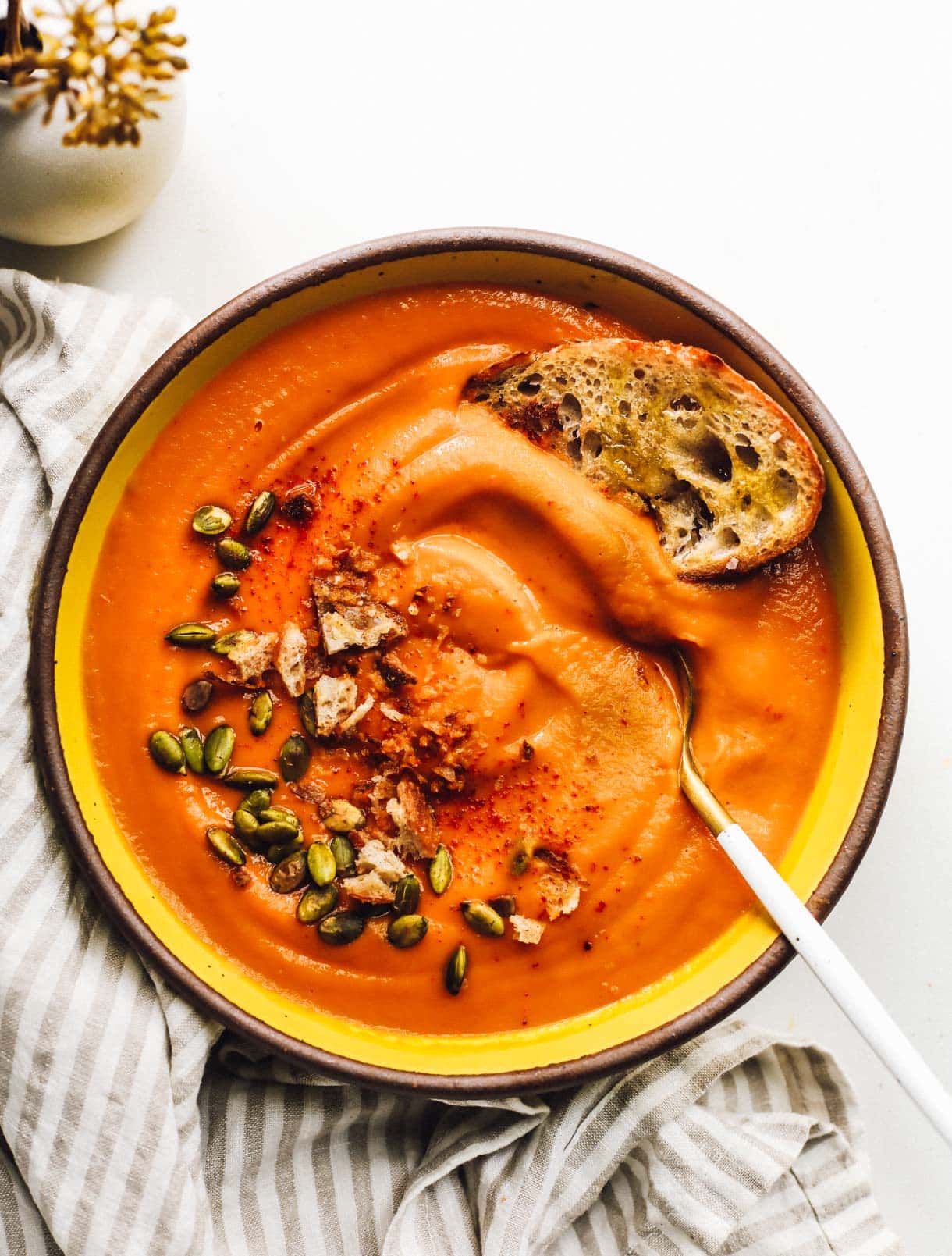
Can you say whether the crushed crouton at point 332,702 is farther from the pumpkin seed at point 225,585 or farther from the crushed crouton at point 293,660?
the pumpkin seed at point 225,585

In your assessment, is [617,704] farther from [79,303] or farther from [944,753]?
[79,303]

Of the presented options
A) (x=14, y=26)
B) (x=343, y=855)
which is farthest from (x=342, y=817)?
(x=14, y=26)

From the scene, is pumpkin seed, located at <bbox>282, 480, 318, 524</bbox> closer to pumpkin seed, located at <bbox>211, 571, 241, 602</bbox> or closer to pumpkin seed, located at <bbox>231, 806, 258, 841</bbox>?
pumpkin seed, located at <bbox>211, 571, 241, 602</bbox>

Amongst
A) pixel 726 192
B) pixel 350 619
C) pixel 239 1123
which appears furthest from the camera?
pixel 726 192

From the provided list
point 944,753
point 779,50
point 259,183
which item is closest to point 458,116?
point 259,183

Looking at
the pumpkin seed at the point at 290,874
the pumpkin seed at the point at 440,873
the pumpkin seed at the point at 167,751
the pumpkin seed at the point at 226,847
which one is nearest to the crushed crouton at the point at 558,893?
the pumpkin seed at the point at 440,873

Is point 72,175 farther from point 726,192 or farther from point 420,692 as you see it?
point 726,192

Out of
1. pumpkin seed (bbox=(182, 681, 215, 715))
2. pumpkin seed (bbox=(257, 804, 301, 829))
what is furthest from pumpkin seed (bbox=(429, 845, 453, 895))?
pumpkin seed (bbox=(182, 681, 215, 715))
